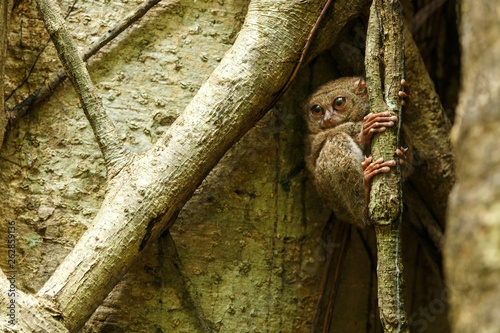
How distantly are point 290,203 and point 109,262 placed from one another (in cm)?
119

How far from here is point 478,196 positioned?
5.28ft

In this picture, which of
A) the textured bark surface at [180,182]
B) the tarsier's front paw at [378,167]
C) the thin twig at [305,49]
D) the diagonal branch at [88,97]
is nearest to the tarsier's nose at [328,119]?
the textured bark surface at [180,182]

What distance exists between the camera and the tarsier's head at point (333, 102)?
452 cm

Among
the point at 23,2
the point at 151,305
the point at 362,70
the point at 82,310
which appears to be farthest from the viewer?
the point at 362,70

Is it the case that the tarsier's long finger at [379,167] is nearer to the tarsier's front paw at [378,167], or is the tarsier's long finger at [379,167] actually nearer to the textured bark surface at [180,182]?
the tarsier's front paw at [378,167]

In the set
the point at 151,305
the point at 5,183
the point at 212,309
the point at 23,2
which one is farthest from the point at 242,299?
the point at 23,2

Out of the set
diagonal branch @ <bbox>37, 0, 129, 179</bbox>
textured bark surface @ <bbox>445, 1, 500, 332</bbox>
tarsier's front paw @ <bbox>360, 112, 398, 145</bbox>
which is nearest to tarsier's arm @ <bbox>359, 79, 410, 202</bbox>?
tarsier's front paw @ <bbox>360, 112, 398, 145</bbox>

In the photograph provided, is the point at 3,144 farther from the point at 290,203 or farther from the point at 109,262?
the point at 290,203

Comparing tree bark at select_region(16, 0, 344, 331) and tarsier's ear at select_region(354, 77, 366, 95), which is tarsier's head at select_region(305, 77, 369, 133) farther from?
tree bark at select_region(16, 0, 344, 331)

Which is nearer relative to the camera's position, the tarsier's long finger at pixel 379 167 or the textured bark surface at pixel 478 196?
the textured bark surface at pixel 478 196

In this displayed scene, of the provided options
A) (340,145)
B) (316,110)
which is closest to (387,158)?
(340,145)

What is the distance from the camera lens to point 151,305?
395 centimetres

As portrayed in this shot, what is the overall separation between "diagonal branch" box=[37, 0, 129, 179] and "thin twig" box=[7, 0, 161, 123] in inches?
8.5

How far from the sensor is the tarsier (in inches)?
164
